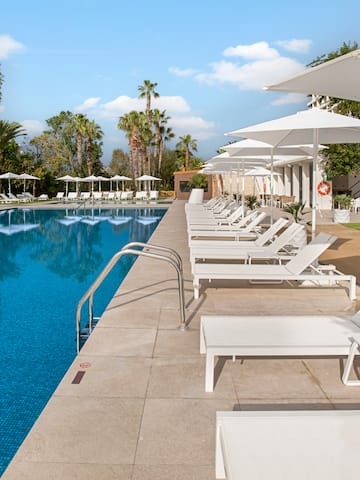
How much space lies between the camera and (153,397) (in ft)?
11.6

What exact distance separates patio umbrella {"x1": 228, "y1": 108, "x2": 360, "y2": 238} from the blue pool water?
3.64 meters

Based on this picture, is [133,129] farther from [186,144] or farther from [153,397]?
[153,397]

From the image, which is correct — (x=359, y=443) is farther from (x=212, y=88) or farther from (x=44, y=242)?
(x=212, y=88)

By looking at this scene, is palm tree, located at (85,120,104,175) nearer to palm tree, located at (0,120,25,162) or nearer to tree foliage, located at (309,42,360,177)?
palm tree, located at (0,120,25,162)

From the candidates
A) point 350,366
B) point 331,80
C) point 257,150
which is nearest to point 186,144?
point 257,150

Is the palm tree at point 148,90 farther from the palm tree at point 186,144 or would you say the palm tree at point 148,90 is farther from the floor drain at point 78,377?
the floor drain at point 78,377

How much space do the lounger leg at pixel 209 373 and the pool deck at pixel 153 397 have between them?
0.22 feet

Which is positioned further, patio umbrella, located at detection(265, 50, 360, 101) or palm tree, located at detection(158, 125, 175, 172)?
palm tree, located at detection(158, 125, 175, 172)

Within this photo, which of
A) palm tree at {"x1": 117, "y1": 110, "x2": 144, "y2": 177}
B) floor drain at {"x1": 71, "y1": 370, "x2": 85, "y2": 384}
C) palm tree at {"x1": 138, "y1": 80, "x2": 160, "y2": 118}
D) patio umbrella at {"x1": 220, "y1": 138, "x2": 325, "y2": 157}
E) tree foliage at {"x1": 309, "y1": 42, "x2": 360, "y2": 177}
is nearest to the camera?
floor drain at {"x1": 71, "y1": 370, "x2": 85, "y2": 384}

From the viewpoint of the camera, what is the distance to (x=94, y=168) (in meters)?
53.5

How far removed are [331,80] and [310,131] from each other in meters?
4.82

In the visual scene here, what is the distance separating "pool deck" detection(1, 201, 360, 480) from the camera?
2740 mm

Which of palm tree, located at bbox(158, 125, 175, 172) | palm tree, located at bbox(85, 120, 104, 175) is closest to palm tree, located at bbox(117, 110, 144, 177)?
palm tree, located at bbox(85, 120, 104, 175)

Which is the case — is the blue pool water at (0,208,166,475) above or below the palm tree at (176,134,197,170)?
below
